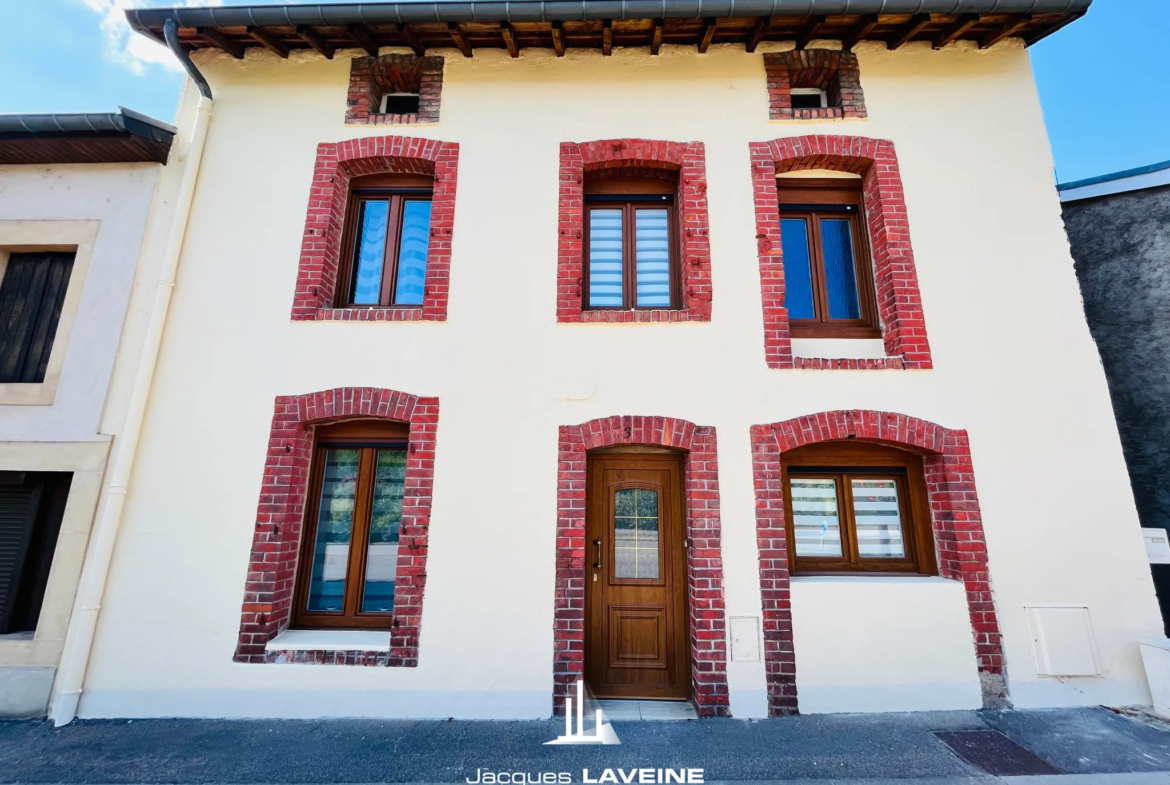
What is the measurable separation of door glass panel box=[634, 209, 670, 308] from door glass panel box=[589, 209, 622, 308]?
0.21 meters

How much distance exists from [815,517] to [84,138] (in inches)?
305

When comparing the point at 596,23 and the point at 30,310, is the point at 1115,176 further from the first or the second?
the point at 30,310

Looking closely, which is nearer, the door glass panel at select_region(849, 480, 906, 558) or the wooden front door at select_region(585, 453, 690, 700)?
the wooden front door at select_region(585, 453, 690, 700)

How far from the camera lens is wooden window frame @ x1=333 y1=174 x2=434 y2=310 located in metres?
5.08

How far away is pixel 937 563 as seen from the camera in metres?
4.36

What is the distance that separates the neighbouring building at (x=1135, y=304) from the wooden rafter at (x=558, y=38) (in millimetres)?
5976

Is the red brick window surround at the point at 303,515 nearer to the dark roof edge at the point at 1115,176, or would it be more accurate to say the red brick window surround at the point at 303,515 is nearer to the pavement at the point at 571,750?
the pavement at the point at 571,750

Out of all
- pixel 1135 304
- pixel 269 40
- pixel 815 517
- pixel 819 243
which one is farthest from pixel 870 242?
pixel 269 40

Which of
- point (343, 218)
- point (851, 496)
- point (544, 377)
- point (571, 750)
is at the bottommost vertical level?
point (571, 750)

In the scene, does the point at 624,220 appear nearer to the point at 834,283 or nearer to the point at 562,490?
the point at 834,283

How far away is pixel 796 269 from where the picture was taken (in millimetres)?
5137

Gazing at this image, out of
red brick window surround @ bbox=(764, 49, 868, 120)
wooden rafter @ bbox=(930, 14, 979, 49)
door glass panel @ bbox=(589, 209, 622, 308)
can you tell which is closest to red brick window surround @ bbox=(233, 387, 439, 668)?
door glass panel @ bbox=(589, 209, 622, 308)

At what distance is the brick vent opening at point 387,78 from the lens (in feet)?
16.9

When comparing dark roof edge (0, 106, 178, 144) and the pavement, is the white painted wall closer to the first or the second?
dark roof edge (0, 106, 178, 144)
